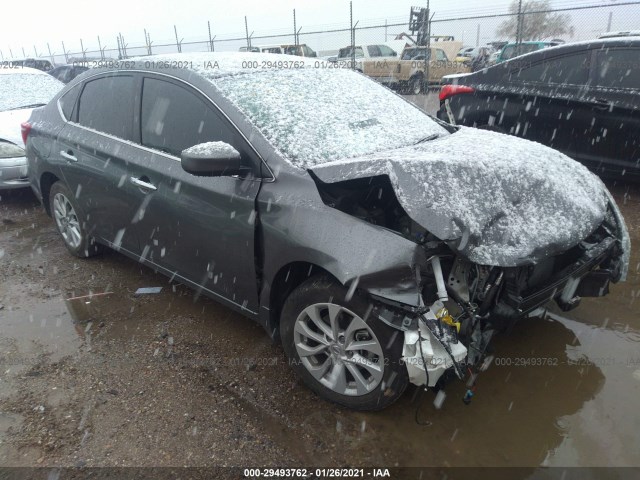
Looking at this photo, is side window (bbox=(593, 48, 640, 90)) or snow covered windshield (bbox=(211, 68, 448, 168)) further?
side window (bbox=(593, 48, 640, 90))

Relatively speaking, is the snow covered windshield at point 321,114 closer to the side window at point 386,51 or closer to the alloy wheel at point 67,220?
the alloy wheel at point 67,220

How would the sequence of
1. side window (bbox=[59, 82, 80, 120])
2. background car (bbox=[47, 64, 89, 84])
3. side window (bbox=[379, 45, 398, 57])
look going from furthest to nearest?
1. side window (bbox=[379, 45, 398, 57])
2. background car (bbox=[47, 64, 89, 84])
3. side window (bbox=[59, 82, 80, 120])

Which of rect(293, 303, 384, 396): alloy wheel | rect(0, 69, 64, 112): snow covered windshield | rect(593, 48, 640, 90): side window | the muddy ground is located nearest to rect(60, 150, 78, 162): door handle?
the muddy ground

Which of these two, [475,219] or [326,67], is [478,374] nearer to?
[475,219]

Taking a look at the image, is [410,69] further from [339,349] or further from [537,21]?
[339,349]

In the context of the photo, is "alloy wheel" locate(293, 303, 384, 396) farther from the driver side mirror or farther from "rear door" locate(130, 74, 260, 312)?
the driver side mirror

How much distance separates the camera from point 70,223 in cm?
457

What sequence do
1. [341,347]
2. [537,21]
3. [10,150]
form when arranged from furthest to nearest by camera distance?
[537,21]
[10,150]
[341,347]

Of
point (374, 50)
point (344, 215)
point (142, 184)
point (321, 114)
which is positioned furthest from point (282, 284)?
point (374, 50)

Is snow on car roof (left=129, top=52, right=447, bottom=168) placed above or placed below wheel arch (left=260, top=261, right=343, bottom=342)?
above

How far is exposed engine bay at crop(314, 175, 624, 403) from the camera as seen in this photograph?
2.23m

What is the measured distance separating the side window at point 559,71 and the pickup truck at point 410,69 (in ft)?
35.9

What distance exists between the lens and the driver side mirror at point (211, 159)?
8.51 ft

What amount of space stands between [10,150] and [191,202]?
4373mm
